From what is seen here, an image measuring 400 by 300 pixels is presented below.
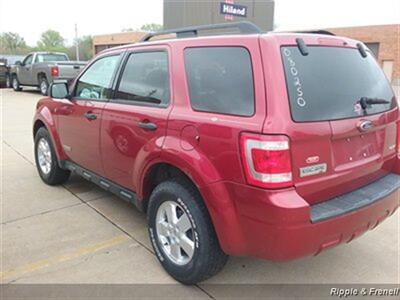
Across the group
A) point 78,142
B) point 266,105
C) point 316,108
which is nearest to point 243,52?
point 266,105

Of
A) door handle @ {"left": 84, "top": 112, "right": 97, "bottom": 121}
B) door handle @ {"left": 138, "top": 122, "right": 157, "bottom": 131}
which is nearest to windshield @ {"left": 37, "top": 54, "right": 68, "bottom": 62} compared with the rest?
door handle @ {"left": 84, "top": 112, "right": 97, "bottom": 121}

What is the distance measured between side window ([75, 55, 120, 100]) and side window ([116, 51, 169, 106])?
0.25 m

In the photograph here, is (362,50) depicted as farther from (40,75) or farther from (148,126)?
(40,75)

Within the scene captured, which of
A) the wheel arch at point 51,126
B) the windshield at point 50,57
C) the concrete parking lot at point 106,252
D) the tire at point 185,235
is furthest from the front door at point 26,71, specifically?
the tire at point 185,235

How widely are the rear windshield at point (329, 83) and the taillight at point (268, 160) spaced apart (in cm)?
22

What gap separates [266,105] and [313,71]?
17.8 inches

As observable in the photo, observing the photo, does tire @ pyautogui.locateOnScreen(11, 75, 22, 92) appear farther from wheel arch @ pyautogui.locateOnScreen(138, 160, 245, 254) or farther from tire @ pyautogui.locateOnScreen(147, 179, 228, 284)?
wheel arch @ pyautogui.locateOnScreen(138, 160, 245, 254)

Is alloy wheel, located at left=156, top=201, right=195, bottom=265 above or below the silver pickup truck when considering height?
below

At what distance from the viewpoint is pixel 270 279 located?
9.96 feet

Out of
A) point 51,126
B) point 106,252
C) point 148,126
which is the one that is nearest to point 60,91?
Answer: point 51,126

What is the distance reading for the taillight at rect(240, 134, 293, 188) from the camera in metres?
2.26

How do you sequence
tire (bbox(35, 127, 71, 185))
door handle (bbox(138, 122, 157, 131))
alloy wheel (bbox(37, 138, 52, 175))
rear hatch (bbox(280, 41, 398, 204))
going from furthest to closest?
alloy wheel (bbox(37, 138, 52, 175)) < tire (bbox(35, 127, 71, 185)) < door handle (bbox(138, 122, 157, 131)) < rear hatch (bbox(280, 41, 398, 204))

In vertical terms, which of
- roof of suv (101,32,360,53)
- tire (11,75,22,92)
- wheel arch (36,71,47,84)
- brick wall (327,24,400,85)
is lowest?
tire (11,75,22,92)

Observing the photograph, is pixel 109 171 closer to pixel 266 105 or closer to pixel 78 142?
pixel 78 142
